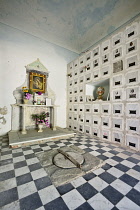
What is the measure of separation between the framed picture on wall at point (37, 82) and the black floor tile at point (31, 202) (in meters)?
3.85

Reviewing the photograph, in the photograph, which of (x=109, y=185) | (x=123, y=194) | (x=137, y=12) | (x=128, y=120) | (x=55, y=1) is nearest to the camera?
(x=123, y=194)

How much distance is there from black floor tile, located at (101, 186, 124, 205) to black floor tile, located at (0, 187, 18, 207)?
1.13m

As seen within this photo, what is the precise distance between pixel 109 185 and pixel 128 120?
1.86 meters

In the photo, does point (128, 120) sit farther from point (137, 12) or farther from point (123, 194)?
point (137, 12)

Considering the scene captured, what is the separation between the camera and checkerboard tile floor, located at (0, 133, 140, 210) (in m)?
1.09

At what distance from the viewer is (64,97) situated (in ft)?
17.3

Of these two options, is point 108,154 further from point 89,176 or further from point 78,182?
point 78,182

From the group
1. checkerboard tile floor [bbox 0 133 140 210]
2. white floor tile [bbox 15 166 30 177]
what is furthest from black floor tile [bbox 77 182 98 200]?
white floor tile [bbox 15 166 30 177]

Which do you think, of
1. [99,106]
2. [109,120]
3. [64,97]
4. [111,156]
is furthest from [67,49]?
[111,156]

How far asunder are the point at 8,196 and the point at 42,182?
16.9 inches

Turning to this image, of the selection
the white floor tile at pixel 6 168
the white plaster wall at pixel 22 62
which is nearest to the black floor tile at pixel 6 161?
the white floor tile at pixel 6 168

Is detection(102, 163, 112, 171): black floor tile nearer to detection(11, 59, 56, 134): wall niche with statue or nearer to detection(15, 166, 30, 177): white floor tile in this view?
detection(15, 166, 30, 177): white floor tile

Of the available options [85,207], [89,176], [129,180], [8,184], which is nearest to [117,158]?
[129,180]

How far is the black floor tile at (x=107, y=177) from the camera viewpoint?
1.48 meters
